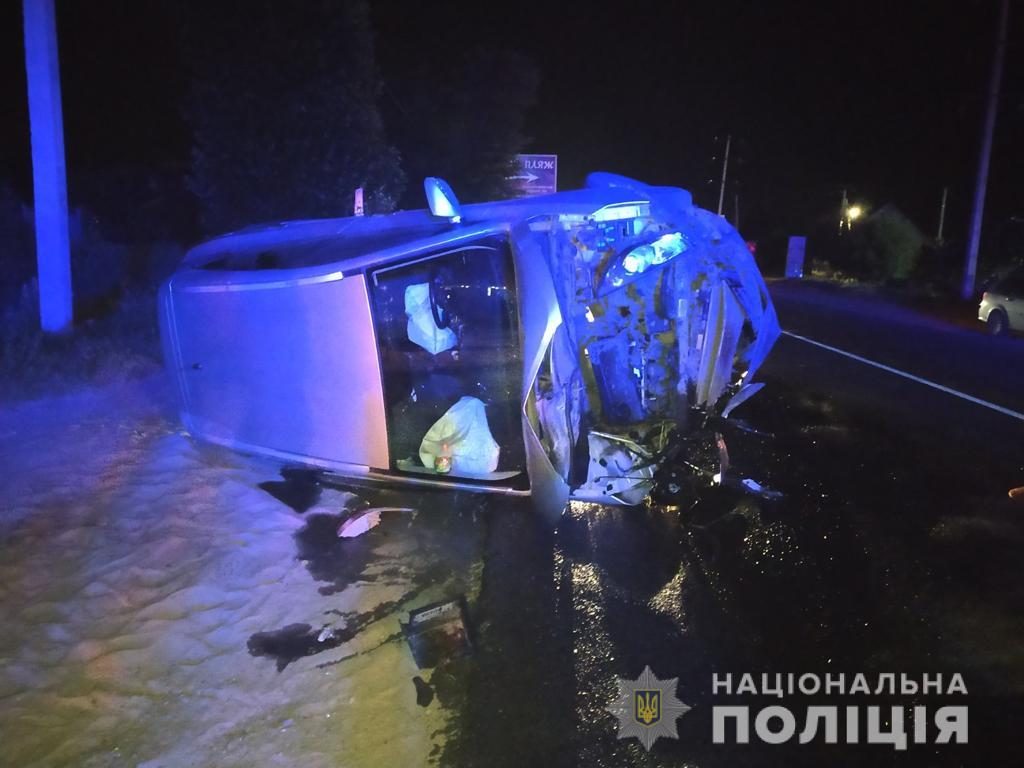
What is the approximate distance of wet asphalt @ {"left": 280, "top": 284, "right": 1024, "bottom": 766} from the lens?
334cm

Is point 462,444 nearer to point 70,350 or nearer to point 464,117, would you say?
point 70,350

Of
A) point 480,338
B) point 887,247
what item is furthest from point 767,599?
point 887,247

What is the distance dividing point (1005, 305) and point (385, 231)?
14372 millimetres

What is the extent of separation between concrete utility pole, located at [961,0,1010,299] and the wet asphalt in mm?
18127

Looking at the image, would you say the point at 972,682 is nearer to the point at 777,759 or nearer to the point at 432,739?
the point at 777,759

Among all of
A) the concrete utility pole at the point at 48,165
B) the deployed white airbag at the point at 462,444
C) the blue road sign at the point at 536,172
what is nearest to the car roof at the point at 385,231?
the deployed white airbag at the point at 462,444

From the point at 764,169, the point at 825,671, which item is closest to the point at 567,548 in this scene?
the point at 825,671

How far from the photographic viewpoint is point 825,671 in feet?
12.3

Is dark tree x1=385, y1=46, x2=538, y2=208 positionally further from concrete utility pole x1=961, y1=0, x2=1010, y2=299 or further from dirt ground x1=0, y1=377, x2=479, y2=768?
dirt ground x1=0, y1=377, x2=479, y2=768

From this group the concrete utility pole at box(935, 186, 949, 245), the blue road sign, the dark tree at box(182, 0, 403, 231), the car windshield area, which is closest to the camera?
the car windshield area

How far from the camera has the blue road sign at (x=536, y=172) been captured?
3086 centimetres

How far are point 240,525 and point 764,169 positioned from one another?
6349 centimetres

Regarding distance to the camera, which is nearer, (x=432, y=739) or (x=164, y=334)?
(x=432, y=739)

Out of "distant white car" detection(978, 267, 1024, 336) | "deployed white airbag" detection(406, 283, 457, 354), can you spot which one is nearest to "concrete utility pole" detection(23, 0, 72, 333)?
"deployed white airbag" detection(406, 283, 457, 354)
